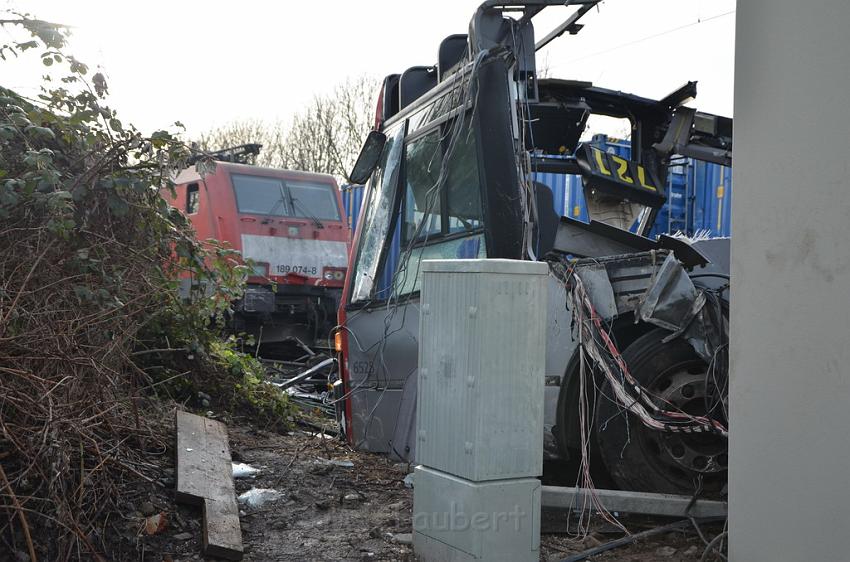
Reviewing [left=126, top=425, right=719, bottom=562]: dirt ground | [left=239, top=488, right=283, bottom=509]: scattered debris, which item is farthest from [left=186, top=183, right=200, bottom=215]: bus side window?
[left=239, top=488, right=283, bottom=509]: scattered debris

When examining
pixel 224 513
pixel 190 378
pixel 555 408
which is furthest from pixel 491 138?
pixel 190 378

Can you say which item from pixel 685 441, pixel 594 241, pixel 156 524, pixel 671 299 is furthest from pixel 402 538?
pixel 594 241

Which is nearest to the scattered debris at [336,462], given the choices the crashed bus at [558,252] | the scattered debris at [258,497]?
the crashed bus at [558,252]

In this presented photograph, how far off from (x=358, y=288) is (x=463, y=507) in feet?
8.54

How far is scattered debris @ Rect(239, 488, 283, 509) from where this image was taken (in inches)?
160

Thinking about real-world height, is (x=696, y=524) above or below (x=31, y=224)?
below

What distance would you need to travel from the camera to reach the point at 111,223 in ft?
14.1

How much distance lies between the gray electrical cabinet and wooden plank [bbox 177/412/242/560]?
0.86 metres

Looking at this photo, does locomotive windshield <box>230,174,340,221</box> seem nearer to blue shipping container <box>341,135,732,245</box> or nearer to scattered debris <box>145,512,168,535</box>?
blue shipping container <box>341,135,732,245</box>

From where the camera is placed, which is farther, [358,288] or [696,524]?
[358,288]

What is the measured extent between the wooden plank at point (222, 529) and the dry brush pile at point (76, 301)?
343 mm

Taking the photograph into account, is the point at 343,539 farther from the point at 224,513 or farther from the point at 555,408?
the point at 555,408

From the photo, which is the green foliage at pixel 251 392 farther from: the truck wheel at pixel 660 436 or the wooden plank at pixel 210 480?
the truck wheel at pixel 660 436

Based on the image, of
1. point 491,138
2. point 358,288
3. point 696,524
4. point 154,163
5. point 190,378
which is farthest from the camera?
point 190,378
